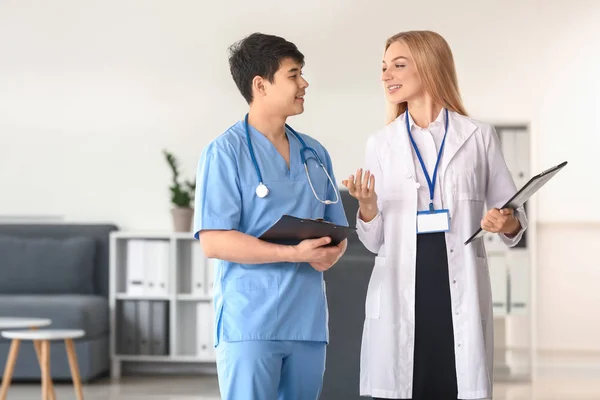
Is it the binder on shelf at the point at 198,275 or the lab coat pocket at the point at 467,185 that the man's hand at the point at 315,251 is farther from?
the binder on shelf at the point at 198,275

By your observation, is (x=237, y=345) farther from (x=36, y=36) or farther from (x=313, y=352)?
(x=36, y=36)

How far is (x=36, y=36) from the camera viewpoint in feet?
20.5

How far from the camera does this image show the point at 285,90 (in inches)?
74.9

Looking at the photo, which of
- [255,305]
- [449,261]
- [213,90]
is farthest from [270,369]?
[213,90]

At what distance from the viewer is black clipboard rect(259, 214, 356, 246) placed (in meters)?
1.73

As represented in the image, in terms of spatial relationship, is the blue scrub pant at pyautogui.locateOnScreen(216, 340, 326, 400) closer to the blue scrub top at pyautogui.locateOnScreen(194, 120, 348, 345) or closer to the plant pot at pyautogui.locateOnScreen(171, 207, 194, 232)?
the blue scrub top at pyautogui.locateOnScreen(194, 120, 348, 345)

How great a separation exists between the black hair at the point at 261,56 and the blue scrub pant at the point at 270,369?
533 mm

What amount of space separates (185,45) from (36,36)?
1030mm

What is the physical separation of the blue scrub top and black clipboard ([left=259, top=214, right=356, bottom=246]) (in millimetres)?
66

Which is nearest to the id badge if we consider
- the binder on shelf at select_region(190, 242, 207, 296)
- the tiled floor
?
the tiled floor

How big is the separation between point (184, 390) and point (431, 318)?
134 inches

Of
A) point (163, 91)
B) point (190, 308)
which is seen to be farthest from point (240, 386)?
point (163, 91)

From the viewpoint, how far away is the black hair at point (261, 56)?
6.28 feet

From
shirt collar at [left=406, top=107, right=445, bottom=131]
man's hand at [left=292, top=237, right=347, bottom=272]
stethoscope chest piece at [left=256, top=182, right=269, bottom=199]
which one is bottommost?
man's hand at [left=292, top=237, right=347, bottom=272]
